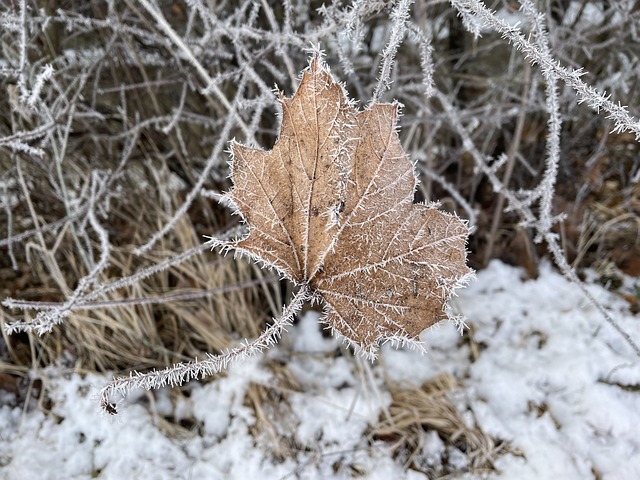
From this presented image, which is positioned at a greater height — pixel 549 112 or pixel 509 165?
pixel 549 112

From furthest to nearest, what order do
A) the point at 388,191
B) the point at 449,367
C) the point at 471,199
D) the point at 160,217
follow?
the point at 471,199 → the point at 160,217 → the point at 449,367 → the point at 388,191

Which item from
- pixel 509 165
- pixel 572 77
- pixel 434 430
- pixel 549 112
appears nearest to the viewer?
pixel 572 77

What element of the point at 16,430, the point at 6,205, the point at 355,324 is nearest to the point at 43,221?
the point at 6,205

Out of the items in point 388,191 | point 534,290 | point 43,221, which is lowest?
point 43,221

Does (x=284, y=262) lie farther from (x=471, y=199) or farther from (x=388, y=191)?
(x=471, y=199)

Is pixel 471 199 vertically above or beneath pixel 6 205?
above

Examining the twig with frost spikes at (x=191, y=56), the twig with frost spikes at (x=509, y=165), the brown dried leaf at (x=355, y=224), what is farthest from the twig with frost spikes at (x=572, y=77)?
the twig with frost spikes at (x=509, y=165)

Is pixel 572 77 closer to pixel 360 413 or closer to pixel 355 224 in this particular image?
pixel 355 224

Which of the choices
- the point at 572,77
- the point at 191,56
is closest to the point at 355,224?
the point at 572,77
